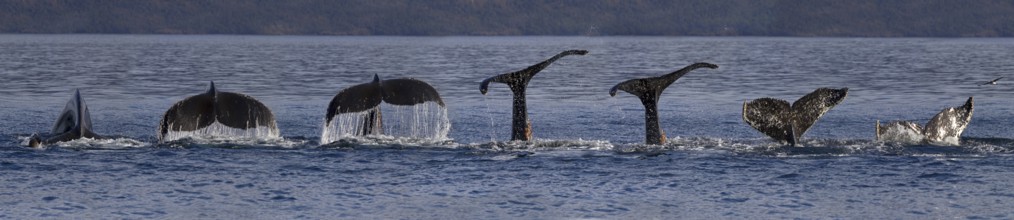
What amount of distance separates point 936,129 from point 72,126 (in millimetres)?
16922

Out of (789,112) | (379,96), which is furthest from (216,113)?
(789,112)

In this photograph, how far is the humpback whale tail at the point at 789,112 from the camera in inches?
1010

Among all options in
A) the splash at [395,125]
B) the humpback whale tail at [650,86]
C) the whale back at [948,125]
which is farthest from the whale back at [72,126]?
the whale back at [948,125]

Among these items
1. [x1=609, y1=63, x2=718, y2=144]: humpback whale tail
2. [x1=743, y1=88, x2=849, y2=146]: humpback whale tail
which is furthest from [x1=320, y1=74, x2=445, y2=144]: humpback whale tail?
[x1=743, y1=88, x2=849, y2=146]: humpback whale tail

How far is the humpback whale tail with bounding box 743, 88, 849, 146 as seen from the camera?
25.7 m

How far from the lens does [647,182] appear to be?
2344 cm

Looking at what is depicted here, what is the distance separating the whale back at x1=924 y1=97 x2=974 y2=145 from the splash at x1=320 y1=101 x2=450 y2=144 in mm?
9269

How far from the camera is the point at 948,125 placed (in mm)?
28672

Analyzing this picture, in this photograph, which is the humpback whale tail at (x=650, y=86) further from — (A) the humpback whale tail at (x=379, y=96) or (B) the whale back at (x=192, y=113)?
(B) the whale back at (x=192, y=113)

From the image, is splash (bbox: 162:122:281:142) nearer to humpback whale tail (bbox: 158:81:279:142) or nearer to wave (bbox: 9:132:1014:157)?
wave (bbox: 9:132:1014:157)

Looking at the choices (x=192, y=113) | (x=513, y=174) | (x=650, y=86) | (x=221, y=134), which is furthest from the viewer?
(x=221, y=134)

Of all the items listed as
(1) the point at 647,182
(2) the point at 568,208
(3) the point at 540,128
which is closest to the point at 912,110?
(3) the point at 540,128

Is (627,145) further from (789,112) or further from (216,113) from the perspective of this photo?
(216,113)

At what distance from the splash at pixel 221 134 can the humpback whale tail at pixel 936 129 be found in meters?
11.7
